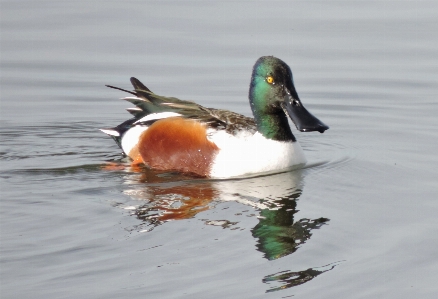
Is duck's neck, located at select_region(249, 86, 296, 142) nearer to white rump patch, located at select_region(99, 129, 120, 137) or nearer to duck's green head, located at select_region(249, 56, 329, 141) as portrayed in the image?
duck's green head, located at select_region(249, 56, 329, 141)

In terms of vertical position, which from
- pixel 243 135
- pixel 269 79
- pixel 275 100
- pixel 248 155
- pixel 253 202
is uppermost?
pixel 269 79

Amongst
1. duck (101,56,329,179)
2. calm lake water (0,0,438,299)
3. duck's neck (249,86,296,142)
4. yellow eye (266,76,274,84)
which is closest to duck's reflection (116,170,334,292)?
calm lake water (0,0,438,299)

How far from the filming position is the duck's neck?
8461 millimetres

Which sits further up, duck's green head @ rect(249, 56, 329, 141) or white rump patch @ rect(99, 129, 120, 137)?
duck's green head @ rect(249, 56, 329, 141)

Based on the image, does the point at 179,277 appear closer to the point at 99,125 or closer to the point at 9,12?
the point at 99,125

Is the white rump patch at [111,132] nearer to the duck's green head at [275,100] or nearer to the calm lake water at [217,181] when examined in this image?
the calm lake water at [217,181]

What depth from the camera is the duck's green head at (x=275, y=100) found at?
8.31 m

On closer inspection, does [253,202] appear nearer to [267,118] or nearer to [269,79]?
[267,118]

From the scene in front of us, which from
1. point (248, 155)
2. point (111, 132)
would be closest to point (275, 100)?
point (248, 155)

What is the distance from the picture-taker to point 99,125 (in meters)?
10.3

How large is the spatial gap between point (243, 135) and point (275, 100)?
0.42 metres

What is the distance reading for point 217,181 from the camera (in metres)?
8.17

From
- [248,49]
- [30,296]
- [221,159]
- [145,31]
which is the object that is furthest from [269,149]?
[145,31]

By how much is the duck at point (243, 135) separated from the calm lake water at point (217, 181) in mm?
225
